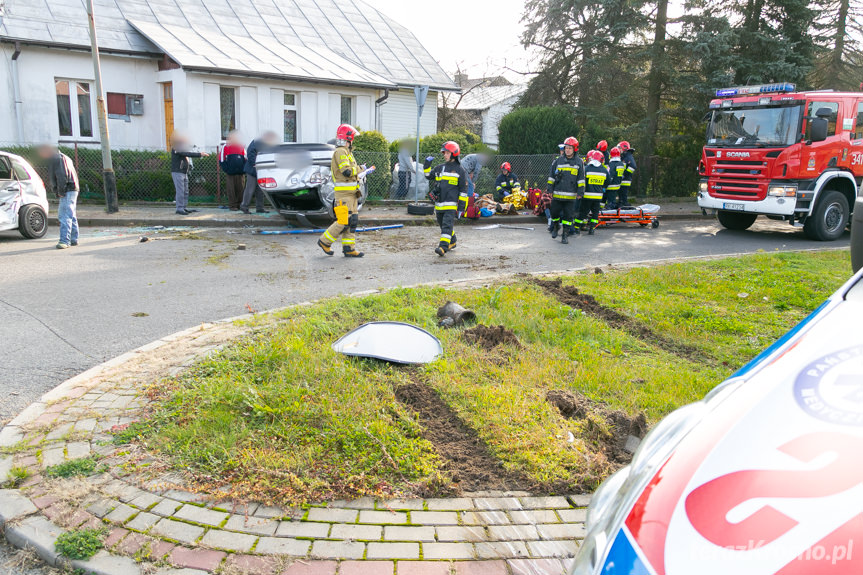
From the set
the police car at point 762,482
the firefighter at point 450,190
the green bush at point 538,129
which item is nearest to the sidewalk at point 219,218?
the firefighter at point 450,190

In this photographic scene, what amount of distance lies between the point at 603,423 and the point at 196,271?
22.7 ft

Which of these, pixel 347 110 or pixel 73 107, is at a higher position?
pixel 347 110

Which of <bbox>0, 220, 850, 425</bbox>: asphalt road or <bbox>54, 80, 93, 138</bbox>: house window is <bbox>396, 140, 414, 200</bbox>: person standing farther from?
<bbox>54, 80, 93, 138</bbox>: house window

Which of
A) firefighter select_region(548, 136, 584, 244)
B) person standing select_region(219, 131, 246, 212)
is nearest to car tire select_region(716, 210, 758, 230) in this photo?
firefighter select_region(548, 136, 584, 244)

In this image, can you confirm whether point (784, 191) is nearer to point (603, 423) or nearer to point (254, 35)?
point (603, 423)

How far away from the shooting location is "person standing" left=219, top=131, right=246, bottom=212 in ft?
51.9

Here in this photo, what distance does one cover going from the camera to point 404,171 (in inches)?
747

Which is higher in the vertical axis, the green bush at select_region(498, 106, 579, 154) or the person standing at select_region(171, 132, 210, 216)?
the green bush at select_region(498, 106, 579, 154)

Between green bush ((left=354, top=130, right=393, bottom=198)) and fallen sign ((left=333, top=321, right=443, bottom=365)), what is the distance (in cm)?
1317

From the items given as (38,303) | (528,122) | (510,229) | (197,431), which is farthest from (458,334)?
(528,122)

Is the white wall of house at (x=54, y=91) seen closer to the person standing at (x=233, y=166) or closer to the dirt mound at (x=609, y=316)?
the person standing at (x=233, y=166)

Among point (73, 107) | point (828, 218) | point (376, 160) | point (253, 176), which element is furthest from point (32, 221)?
point (828, 218)

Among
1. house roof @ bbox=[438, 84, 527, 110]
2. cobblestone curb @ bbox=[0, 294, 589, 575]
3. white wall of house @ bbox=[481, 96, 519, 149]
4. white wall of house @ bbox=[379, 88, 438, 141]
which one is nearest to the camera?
cobblestone curb @ bbox=[0, 294, 589, 575]

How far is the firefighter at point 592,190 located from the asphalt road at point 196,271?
20.6 inches
